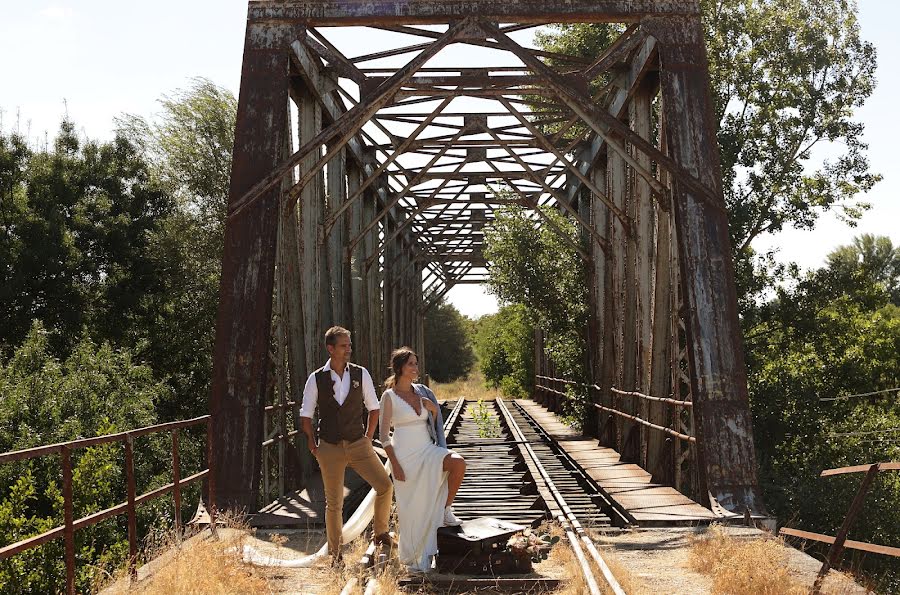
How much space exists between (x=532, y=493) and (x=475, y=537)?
6.05 meters

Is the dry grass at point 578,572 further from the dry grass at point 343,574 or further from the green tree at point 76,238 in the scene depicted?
the green tree at point 76,238

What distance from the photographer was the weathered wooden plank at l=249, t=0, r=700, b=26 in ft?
36.1

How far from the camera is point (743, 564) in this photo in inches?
270

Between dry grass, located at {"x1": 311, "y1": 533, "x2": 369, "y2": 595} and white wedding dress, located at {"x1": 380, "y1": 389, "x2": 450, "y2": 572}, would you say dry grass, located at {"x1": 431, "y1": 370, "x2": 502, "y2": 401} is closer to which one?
dry grass, located at {"x1": 311, "y1": 533, "x2": 369, "y2": 595}

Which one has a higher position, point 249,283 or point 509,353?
point 509,353

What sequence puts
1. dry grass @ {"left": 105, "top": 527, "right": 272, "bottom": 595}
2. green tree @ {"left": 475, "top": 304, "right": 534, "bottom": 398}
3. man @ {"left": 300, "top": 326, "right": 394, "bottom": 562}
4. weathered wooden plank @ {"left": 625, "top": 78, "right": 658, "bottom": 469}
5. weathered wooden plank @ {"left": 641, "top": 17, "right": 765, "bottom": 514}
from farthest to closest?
green tree @ {"left": 475, "top": 304, "right": 534, "bottom": 398} < weathered wooden plank @ {"left": 625, "top": 78, "right": 658, "bottom": 469} < weathered wooden plank @ {"left": 641, "top": 17, "right": 765, "bottom": 514} < man @ {"left": 300, "top": 326, "right": 394, "bottom": 562} < dry grass @ {"left": 105, "top": 527, "right": 272, "bottom": 595}

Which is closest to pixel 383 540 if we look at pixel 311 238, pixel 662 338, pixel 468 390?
pixel 662 338

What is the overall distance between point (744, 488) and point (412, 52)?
8.09m

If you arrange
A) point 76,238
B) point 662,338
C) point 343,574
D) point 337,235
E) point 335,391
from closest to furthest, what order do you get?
point 343,574
point 335,391
point 662,338
point 337,235
point 76,238

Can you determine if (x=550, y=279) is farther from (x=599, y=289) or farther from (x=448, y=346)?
(x=448, y=346)

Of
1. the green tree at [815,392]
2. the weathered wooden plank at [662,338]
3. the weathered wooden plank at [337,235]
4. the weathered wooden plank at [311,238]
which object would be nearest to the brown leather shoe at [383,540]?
the weathered wooden plank at [662,338]

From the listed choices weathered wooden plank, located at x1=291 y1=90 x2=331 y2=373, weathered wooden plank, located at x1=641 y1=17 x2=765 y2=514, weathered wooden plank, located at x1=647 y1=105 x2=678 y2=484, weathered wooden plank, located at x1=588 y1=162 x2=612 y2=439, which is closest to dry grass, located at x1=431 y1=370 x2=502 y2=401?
weathered wooden plank, located at x1=588 y1=162 x2=612 y2=439

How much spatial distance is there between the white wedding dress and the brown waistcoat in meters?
0.21

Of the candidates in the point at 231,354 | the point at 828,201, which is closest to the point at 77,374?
the point at 231,354
